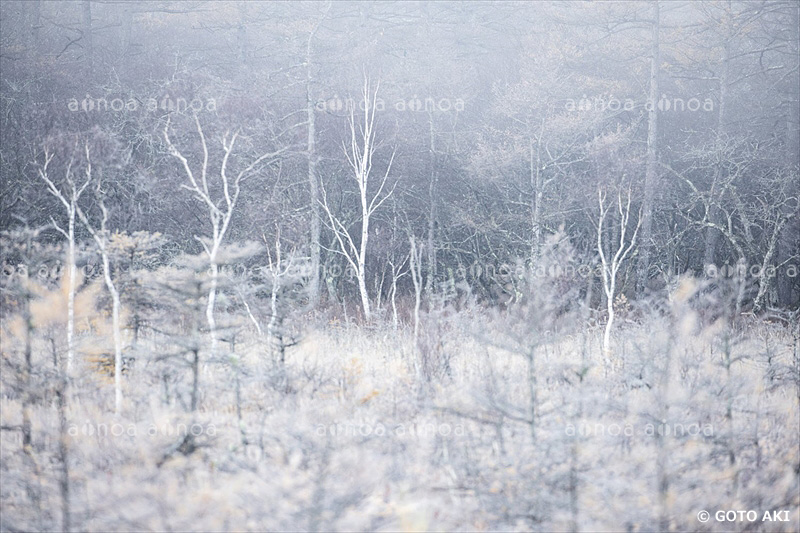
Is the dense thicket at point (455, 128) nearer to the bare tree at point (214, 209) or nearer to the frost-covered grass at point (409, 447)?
the bare tree at point (214, 209)

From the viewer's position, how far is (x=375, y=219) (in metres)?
20.5

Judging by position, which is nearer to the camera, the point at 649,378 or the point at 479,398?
the point at 479,398

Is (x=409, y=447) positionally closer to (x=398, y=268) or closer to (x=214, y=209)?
(x=214, y=209)

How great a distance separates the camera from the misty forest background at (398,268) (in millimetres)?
7949

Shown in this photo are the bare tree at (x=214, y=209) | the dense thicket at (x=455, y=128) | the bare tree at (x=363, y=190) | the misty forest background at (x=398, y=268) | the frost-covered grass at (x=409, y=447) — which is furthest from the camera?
the dense thicket at (x=455, y=128)

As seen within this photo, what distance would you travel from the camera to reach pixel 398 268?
17.3 metres

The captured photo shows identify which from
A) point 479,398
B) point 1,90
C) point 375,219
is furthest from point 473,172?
point 1,90

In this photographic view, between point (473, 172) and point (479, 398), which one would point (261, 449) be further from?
point (473, 172)

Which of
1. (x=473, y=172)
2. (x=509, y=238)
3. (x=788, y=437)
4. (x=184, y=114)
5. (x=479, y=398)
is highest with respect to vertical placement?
(x=184, y=114)

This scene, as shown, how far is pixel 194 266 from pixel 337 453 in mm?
3911

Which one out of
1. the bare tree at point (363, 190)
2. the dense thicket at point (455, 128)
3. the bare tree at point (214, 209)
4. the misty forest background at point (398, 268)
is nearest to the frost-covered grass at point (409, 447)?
the misty forest background at point (398, 268)

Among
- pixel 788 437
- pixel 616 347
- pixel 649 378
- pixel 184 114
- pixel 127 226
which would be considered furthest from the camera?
pixel 184 114

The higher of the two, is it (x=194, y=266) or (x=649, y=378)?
(x=194, y=266)

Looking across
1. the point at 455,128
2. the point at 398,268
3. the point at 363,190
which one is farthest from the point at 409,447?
the point at 455,128
